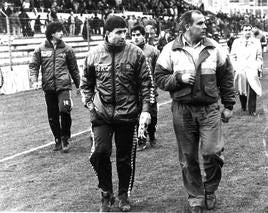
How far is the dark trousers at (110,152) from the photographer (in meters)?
5.89

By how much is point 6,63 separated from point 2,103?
14.3 ft

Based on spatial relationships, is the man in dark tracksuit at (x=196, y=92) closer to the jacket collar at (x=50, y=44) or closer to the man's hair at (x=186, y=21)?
the man's hair at (x=186, y=21)

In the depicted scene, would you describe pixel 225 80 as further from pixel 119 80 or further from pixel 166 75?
pixel 119 80

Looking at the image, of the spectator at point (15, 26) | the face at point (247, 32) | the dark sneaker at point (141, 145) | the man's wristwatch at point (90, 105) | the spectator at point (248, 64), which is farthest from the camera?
the spectator at point (15, 26)

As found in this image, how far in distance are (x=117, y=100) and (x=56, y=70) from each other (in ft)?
11.4

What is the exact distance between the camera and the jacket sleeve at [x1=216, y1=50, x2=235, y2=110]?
5.75m

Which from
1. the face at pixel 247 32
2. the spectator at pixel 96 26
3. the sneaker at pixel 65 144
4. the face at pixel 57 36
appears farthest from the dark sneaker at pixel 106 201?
the spectator at pixel 96 26

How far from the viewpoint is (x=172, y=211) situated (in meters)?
5.90

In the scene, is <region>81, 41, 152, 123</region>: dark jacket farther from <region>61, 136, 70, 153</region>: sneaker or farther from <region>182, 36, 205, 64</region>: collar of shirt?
<region>61, 136, 70, 153</region>: sneaker

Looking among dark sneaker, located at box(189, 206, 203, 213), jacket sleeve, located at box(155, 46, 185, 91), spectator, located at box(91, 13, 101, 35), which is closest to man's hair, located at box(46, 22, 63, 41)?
jacket sleeve, located at box(155, 46, 185, 91)

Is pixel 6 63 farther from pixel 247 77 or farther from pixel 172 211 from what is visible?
pixel 172 211

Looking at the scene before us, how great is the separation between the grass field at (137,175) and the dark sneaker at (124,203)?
0.32ft

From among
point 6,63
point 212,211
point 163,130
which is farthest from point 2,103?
point 212,211

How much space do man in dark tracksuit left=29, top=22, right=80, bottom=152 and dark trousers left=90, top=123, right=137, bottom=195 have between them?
3.28 m
